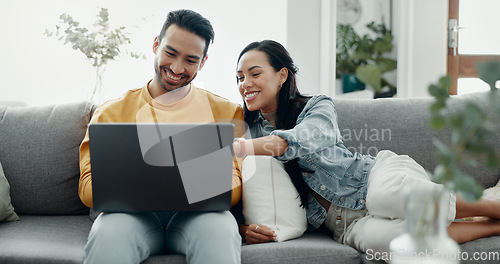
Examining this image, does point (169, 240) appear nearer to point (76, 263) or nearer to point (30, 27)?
Answer: point (76, 263)

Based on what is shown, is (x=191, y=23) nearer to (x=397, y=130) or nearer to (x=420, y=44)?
(x=397, y=130)

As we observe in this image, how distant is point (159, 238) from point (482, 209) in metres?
1.00

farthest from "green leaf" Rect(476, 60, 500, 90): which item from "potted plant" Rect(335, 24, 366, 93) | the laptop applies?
"potted plant" Rect(335, 24, 366, 93)

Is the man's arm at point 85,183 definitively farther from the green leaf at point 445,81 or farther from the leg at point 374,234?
the green leaf at point 445,81

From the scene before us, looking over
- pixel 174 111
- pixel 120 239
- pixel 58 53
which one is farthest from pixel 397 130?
pixel 58 53

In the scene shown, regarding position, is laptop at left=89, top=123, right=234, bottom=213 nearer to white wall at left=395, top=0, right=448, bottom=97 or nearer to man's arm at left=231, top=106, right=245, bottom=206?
man's arm at left=231, top=106, right=245, bottom=206

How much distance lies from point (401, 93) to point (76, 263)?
8.39ft

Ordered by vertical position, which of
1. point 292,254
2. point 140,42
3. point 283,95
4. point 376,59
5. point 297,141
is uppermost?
point 140,42

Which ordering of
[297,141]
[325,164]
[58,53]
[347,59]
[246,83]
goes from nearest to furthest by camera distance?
[297,141] < [325,164] < [246,83] < [58,53] < [347,59]

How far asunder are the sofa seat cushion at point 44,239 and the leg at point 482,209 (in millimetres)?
1163

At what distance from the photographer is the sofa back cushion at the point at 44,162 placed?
69.2 inches

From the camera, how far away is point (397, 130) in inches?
71.9

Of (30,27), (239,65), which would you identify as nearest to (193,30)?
(239,65)

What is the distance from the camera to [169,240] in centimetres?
137
